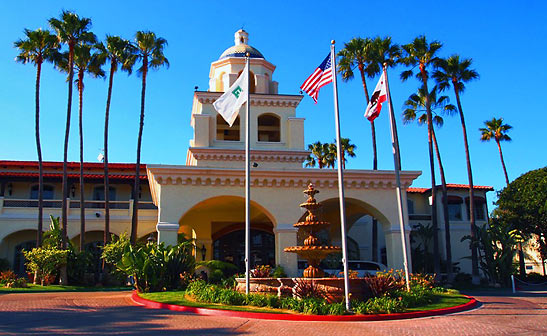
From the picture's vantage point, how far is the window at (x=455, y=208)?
40.5 meters

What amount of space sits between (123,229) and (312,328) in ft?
87.0

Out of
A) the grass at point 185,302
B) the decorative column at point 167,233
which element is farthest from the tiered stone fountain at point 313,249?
the decorative column at point 167,233

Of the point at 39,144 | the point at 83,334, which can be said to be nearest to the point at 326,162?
the point at 39,144

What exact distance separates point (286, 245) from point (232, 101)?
8.76m

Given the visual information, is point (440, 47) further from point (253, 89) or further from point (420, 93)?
point (253, 89)

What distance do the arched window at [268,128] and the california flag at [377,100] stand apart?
1396cm

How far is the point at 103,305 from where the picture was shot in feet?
53.5

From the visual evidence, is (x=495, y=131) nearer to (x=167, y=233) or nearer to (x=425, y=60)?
(x=425, y=60)

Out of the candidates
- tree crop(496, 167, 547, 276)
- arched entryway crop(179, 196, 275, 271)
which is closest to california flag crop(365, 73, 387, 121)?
arched entryway crop(179, 196, 275, 271)

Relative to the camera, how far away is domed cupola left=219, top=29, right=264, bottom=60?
31.5 meters

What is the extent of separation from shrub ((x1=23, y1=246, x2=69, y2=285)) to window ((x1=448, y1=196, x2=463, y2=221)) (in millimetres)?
30591

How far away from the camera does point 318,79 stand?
1638 centimetres

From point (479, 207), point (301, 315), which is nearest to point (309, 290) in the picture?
point (301, 315)

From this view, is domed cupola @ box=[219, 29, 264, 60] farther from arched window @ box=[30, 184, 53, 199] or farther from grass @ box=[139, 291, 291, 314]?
arched window @ box=[30, 184, 53, 199]
